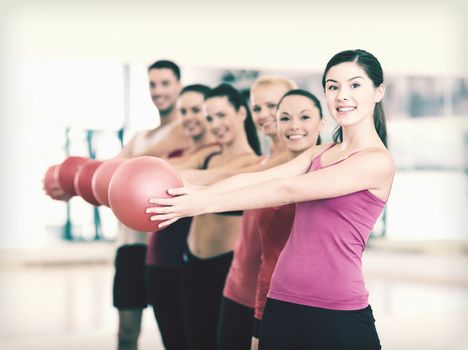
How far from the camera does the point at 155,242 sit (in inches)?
134

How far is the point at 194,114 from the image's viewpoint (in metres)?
3.48

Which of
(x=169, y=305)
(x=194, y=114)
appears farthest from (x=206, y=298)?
(x=194, y=114)

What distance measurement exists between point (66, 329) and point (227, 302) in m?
2.96

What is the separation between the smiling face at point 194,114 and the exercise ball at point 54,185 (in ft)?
2.31

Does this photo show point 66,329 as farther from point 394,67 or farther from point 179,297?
point 394,67

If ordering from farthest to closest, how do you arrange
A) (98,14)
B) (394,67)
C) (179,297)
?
1. (394,67)
2. (98,14)
3. (179,297)

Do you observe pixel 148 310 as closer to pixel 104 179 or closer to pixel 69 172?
pixel 69 172

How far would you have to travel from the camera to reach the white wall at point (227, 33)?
6.79 metres

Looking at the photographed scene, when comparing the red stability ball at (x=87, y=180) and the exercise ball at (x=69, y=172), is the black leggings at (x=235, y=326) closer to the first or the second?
the red stability ball at (x=87, y=180)

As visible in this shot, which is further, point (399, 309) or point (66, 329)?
point (399, 309)

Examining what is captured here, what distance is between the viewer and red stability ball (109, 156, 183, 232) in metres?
1.91

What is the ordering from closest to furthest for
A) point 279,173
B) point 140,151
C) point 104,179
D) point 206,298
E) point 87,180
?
1. point 279,173
2. point 104,179
3. point 87,180
4. point 206,298
5. point 140,151

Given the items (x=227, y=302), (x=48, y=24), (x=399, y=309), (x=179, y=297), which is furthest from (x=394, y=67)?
(x=227, y=302)

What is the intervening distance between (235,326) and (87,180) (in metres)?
0.88
